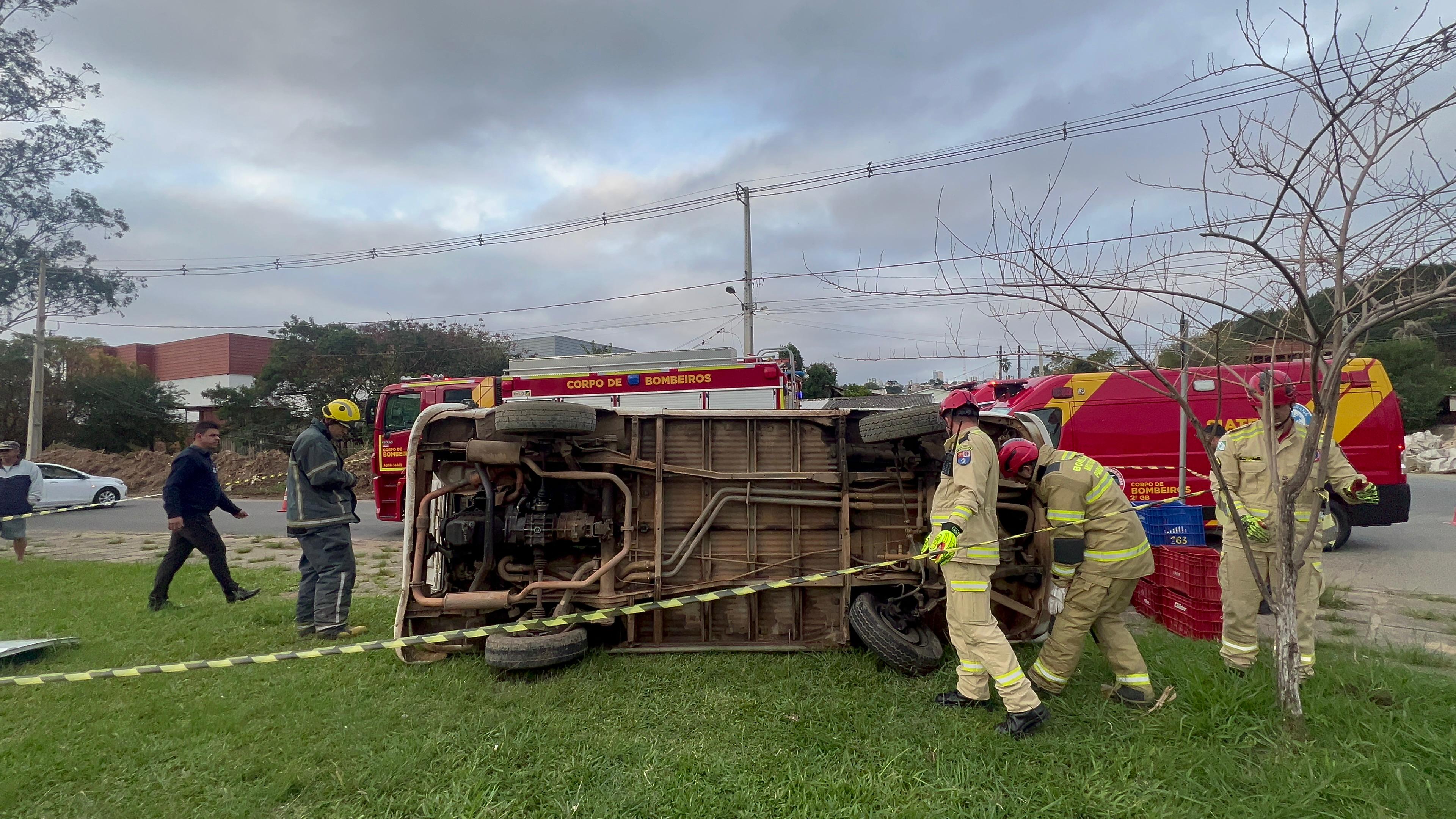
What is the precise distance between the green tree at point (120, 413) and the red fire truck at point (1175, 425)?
3355 centimetres

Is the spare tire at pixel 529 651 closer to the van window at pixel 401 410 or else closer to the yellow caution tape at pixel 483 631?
the yellow caution tape at pixel 483 631

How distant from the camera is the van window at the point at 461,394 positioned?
1081 cm

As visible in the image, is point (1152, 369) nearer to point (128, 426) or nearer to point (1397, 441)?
point (1397, 441)

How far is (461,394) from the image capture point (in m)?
10.9

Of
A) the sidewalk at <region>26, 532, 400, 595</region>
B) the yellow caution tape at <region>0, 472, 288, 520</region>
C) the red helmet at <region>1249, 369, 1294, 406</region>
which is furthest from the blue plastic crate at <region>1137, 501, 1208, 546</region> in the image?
the yellow caution tape at <region>0, 472, 288, 520</region>

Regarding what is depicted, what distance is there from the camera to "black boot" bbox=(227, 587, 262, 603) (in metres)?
6.34

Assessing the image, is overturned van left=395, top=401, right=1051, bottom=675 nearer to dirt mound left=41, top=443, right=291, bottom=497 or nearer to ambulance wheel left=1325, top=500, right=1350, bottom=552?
ambulance wheel left=1325, top=500, right=1350, bottom=552

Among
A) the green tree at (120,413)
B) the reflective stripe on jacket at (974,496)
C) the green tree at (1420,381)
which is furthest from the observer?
the green tree at (120,413)

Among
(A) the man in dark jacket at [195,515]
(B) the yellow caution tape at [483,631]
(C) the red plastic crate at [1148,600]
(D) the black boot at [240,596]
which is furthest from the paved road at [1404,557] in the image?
(A) the man in dark jacket at [195,515]

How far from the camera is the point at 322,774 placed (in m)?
3.20

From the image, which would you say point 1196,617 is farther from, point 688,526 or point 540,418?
point 540,418

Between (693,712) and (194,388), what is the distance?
49.6 meters

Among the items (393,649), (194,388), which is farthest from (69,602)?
(194,388)

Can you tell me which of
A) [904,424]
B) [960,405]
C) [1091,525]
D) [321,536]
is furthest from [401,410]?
[1091,525]
